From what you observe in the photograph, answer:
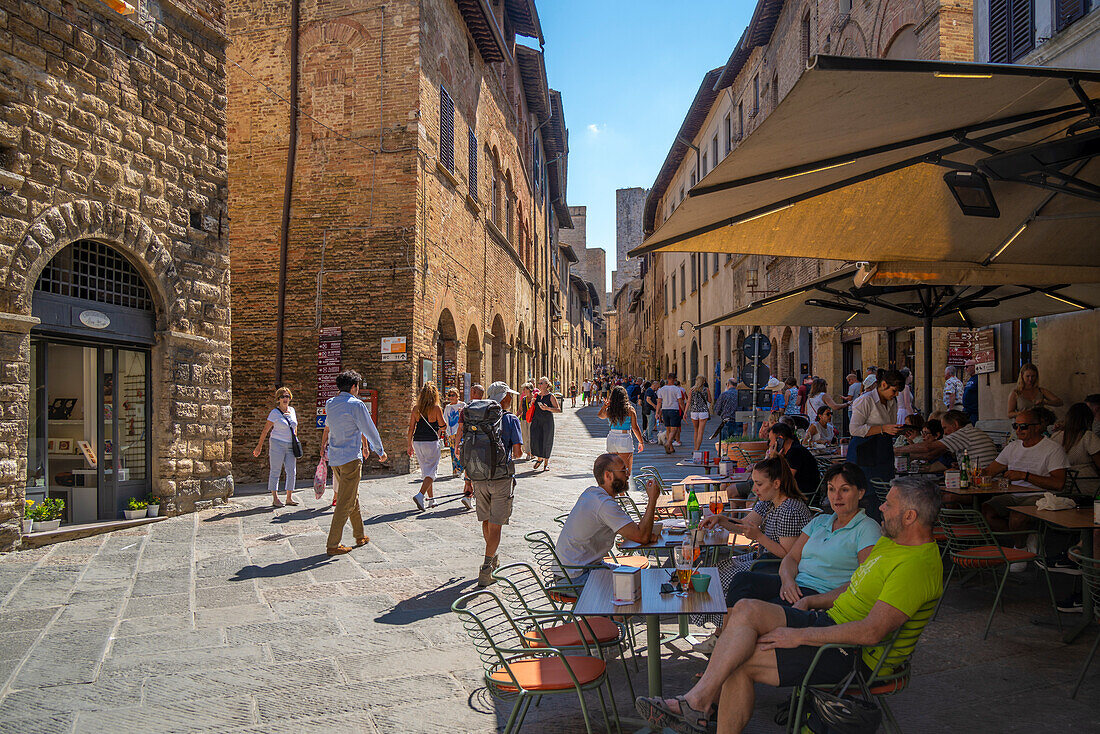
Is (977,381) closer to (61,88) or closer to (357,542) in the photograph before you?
(357,542)

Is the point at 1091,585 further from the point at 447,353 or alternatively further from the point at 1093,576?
the point at 447,353

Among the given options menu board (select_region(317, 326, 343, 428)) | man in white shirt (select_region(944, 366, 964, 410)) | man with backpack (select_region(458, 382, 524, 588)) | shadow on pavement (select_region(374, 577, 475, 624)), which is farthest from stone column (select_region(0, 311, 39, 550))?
man in white shirt (select_region(944, 366, 964, 410))

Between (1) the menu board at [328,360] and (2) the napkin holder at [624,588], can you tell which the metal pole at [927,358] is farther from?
(1) the menu board at [328,360]

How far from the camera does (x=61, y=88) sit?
23.9 feet

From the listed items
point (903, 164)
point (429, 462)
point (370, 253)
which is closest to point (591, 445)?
point (370, 253)

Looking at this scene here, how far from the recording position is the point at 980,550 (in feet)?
16.2

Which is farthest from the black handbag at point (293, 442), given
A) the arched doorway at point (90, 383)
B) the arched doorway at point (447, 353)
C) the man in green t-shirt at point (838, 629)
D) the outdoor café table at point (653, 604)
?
the man in green t-shirt at point (838, 629)

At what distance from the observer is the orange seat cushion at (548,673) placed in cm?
306

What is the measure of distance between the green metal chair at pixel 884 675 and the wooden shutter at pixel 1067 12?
7.28 m

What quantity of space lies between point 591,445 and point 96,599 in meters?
12.8

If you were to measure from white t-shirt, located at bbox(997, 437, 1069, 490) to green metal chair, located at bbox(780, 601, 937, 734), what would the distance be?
3.45 meters

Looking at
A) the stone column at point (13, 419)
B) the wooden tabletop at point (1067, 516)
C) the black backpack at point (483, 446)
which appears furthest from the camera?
the stone column at point (13, 419)

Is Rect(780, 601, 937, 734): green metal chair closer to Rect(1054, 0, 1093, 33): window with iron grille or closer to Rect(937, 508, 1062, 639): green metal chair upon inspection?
Rect(937, 508, 1062, 639): green metal chair

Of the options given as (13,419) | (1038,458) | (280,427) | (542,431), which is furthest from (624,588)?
(542,431)
